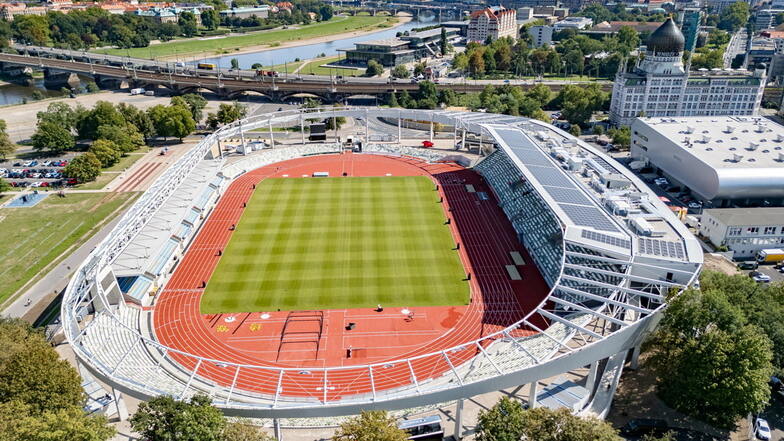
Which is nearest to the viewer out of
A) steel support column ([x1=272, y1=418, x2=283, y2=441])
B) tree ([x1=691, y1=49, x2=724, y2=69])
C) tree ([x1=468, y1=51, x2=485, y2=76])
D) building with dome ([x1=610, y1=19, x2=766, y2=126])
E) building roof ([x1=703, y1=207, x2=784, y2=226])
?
steel support column ([x1=272, y1=418, x2=283, y2=441])

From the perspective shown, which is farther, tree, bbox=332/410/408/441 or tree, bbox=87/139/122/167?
tree, bbox=87/139/122/167

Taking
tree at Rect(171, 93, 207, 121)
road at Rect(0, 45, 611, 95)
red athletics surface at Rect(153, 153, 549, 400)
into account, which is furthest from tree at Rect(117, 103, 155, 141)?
red athletics surface at Rect(153, 153, 549, 400)

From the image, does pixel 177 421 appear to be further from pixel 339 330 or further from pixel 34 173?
pixel 34 173

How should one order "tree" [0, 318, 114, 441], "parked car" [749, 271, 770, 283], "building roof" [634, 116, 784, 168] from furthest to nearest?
1. "building roof" [634, 116, 784, 168]
2. "parked car" [749, 271, 770, 283]
3. "tree" [0, 318, 114, 441]

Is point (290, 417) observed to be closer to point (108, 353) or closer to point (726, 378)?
point (108, 353)

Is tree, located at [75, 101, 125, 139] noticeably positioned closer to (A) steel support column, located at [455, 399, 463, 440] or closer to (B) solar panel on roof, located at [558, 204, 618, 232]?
(B) solar panel on roof, located at [558, 204, 618, 232]

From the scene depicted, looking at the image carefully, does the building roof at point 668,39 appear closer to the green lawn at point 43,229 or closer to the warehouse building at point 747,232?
the warehouse building at point 747,232

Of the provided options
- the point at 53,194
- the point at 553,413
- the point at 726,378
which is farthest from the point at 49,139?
the point at 726,378
